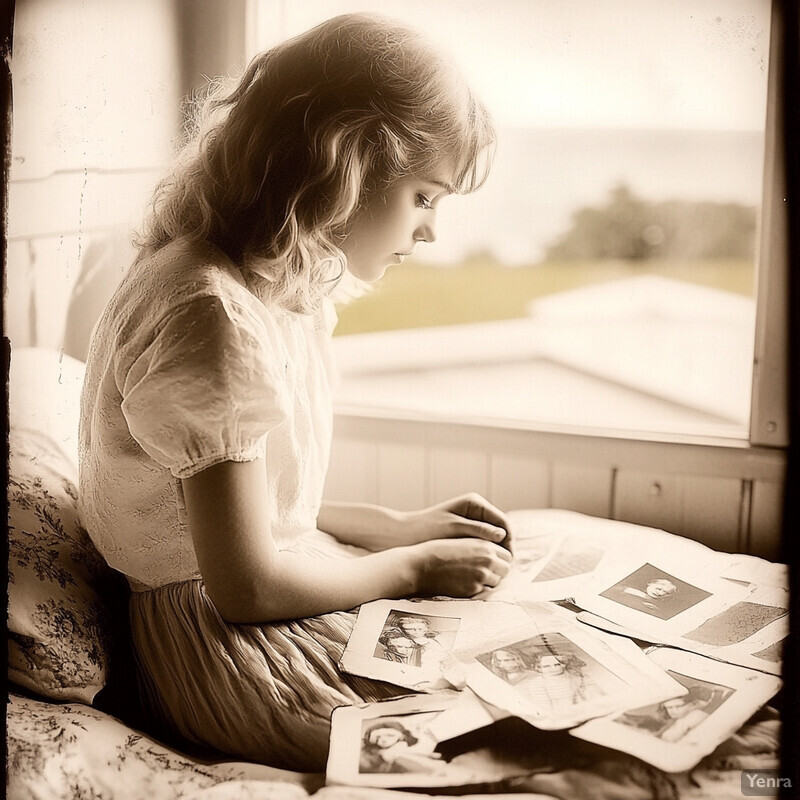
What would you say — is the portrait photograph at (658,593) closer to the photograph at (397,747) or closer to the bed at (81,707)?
the bed at (81,707)

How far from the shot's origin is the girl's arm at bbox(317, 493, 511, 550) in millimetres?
1003

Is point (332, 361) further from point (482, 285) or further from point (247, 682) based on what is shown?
point (247, 682)

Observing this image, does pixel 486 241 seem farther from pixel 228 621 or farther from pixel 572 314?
pixel 228 621

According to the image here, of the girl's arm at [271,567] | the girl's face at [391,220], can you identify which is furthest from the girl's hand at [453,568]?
the girl's face at [391,220]

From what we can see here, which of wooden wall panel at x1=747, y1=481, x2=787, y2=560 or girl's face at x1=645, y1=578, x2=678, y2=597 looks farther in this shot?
wooden wall panel at x1=747, y1=481, x2=787, y2=560

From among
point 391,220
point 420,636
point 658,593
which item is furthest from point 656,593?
point 391,220

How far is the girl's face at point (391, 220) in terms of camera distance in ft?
2.72

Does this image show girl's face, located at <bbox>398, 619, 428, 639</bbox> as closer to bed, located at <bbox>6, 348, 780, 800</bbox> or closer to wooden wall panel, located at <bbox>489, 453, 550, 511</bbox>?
bed, located at <bbox>6, 348, 780, 800</bbox>

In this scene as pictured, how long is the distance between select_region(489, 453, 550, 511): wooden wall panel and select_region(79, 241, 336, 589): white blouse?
44 cm

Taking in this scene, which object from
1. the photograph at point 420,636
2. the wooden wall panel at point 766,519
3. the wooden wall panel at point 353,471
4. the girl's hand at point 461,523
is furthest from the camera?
the wooden wall panel at point 353,471

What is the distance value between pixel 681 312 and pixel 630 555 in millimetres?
355

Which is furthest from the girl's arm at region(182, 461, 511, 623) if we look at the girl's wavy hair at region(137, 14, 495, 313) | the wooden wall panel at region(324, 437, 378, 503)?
the wooden wall panel at region(324, 437, 378, 503)

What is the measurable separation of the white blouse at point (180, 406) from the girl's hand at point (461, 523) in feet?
0.51

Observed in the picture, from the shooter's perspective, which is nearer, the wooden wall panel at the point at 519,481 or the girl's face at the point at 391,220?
the girl's face at the point at 391,220
